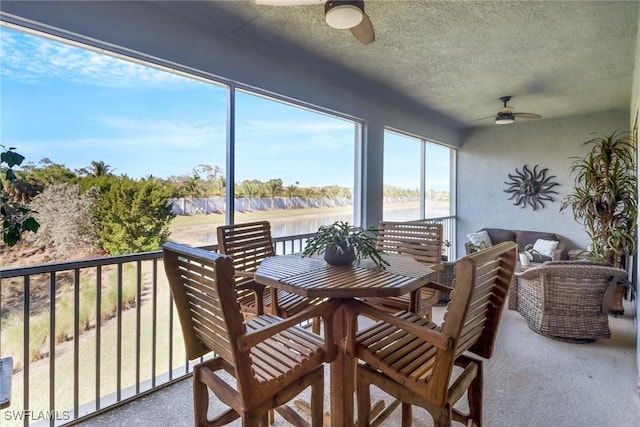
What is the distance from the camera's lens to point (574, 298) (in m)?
2.83

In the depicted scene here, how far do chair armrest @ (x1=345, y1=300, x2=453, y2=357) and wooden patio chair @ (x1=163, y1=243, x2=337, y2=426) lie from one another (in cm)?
9

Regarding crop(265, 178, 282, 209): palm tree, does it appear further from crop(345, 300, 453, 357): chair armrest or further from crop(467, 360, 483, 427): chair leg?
crop(467, 360, 483, 427): chair leg

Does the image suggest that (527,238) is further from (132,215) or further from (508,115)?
(132,215)

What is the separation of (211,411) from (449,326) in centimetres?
159

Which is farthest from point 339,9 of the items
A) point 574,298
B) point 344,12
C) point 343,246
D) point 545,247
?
point 545,247

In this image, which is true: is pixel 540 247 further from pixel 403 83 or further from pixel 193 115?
pixel 193 115

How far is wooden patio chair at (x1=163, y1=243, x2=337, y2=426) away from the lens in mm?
1180

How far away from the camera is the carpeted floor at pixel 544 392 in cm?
192

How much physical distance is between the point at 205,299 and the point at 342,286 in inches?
24.1

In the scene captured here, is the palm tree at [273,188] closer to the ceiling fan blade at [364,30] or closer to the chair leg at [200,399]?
the ceiling fan blade at [364,30]

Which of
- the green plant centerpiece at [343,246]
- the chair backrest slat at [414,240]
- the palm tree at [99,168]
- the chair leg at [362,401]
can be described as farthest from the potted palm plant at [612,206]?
the palm tree at [99,168]

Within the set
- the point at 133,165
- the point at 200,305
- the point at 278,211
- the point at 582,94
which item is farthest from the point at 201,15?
the point at 582,94

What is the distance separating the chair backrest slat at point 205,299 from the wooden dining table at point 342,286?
39cm

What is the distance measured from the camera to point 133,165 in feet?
7.38
